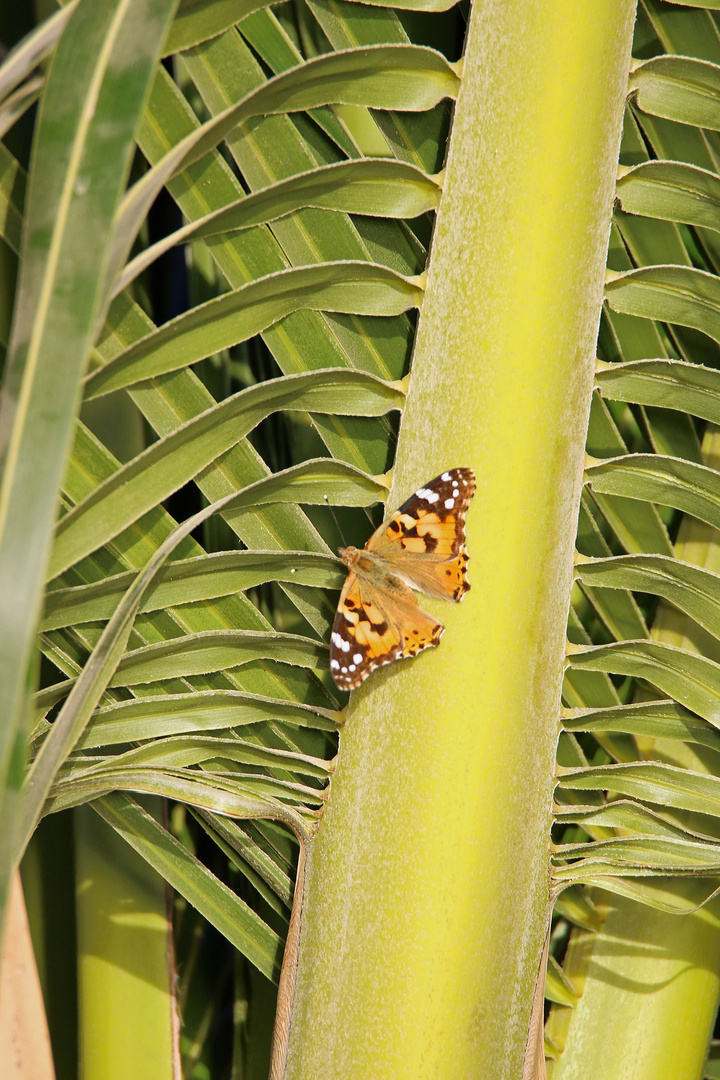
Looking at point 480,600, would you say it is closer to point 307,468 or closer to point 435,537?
point 435,537

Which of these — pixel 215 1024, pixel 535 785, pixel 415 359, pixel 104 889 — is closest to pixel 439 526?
pixel 415 359

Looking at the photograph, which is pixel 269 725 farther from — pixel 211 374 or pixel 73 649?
pixel 211 374

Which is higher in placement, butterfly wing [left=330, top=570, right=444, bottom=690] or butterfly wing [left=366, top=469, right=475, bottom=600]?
butterfly wing [left=366, top=469, right=475, bottom=600]

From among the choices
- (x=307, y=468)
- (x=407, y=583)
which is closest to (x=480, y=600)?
(x=407, y=583)

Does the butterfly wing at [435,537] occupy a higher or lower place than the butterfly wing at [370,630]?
higher
